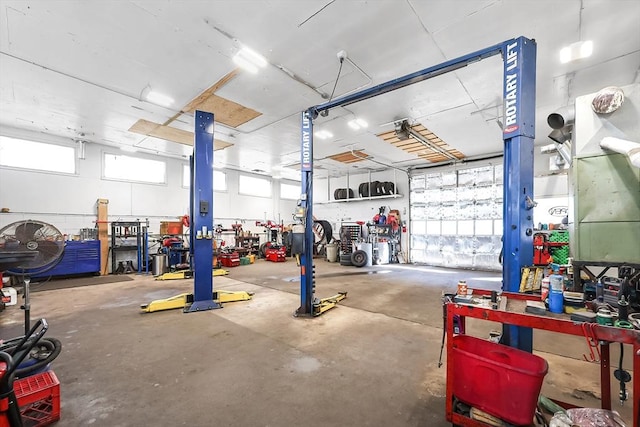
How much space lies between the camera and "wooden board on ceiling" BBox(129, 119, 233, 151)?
6.12m

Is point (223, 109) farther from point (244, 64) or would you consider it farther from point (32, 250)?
point (32, 250)

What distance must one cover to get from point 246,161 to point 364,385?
8.46 metres

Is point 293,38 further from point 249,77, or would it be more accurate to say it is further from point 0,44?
point 0,44

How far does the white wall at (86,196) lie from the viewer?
251 inches

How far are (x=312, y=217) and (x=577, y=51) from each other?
3976 mm

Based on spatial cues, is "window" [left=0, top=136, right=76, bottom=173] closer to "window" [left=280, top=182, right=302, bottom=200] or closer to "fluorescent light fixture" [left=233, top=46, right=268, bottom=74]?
"fluorescent light fixture" [left=233, top=46, right=268, bottom=74]

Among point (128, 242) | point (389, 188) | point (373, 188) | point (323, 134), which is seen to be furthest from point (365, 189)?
point (128, 242)

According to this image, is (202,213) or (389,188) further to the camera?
(389,188)

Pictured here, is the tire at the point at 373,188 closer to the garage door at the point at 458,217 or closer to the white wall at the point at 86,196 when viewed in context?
the garage door at the point at 458,217

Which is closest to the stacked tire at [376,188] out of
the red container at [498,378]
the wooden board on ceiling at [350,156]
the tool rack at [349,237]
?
the tool rack at [349,237]

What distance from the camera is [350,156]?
8688 millimetres

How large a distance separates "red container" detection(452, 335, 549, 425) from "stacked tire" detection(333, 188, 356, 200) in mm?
9466

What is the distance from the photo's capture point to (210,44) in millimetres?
3414

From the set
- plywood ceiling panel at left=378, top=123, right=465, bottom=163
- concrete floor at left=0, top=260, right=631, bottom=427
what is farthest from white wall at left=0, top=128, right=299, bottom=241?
plywood ceiling panel at left=378, top=123, right=465, bottom=163
